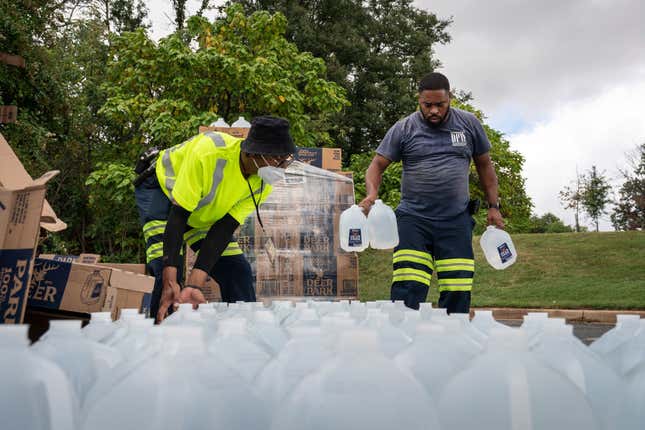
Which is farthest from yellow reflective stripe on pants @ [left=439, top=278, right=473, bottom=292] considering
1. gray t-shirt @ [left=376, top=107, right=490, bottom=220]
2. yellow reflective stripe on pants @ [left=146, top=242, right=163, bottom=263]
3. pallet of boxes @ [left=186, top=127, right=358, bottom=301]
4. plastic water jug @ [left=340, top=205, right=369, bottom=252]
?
pallet of boxes @ [left=186, top=127, right=358, bottom=301]

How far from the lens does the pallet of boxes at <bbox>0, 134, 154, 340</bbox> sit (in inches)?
137

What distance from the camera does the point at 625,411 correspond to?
4.20 feet

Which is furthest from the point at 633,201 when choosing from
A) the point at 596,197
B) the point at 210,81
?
the point at 210,81

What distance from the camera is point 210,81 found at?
1402 centimetres

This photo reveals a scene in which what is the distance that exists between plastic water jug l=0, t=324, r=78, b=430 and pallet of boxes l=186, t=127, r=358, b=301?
23.5ft

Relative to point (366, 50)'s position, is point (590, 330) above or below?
below

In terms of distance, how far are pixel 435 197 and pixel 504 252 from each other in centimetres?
91

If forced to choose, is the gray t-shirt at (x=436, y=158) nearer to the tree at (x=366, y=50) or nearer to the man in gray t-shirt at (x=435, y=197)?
the man in gray t-shirt at (x=435, y=197)

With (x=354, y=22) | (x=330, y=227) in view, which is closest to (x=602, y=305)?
(x=330, y=227)

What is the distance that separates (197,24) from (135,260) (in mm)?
6149

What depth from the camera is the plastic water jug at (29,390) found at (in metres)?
1.08

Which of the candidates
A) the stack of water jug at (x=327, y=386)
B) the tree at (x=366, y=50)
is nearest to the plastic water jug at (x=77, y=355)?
the stack of water jug at (x=327, y=386)

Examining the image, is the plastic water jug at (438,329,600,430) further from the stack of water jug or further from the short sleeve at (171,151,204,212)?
the short sleeve at (171,151,204,212)

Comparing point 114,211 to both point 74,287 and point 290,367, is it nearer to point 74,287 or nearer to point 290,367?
point 74,287
